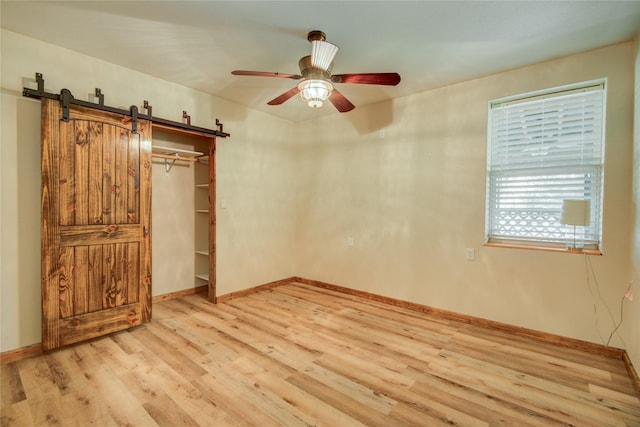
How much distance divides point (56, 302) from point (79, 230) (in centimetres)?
64

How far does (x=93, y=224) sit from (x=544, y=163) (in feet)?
14.3

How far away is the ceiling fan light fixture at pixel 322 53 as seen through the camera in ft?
6.84

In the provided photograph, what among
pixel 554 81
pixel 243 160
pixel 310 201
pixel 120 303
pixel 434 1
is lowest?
pixel 120 303

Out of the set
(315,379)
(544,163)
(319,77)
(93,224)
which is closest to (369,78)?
(319,77)

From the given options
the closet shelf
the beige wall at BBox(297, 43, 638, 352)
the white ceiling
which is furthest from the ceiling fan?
the closet shelf

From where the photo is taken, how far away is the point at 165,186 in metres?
3.84

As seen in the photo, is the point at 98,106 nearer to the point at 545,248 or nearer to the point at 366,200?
the point at 366,200

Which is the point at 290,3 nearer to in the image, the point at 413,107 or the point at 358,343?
the point at 413,107

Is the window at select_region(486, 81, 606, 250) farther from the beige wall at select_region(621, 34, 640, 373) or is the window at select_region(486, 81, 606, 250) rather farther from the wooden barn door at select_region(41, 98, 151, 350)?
the wooden barn door at select_region(41, 98, 151, 350)

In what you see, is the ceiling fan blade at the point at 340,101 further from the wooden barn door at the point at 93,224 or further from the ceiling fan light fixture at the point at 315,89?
the wooden barn door at the point at 93,224

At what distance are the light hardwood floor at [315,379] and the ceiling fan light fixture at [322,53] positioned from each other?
236 cm

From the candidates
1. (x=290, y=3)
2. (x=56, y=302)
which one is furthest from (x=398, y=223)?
(x=56, y=302)

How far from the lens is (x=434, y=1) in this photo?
1.98 m

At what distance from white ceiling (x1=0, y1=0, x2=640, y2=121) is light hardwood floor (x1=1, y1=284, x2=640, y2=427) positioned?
8.56 feet
